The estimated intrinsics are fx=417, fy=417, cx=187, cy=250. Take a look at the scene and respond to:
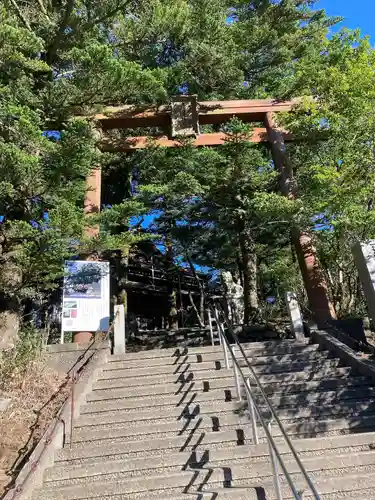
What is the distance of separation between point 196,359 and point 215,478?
2.89 m

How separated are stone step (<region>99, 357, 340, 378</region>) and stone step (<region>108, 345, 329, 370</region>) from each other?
0.21 feet

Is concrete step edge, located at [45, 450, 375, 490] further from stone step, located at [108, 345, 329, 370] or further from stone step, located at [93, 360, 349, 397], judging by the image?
stone step, located at [108, 345, 329, 370]

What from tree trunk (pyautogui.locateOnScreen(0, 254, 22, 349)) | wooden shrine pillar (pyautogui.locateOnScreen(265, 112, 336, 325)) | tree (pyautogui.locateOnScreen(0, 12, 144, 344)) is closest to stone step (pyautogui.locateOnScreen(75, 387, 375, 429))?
tree trunk (pyautogui.locateOnScreen(0, 254, 22, 349))

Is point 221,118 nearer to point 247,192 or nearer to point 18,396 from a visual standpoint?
point 247,192

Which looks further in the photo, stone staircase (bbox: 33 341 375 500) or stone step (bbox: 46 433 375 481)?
stone step (bbox: 46 433 375 481)

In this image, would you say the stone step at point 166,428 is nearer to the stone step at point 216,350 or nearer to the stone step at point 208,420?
the stone step at point 208,420

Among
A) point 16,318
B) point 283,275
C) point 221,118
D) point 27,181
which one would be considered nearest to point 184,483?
point 16,318

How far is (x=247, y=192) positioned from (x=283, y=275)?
4.56 meters

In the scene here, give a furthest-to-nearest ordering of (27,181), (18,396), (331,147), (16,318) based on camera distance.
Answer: (331,147) → (16,318) → (27,181) → (18,396)

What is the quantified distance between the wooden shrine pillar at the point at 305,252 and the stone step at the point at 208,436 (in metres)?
3.67

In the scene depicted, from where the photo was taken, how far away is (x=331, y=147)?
992 cm

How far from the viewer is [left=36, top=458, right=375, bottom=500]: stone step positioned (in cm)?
400

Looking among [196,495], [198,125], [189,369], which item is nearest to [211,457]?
[196,495]

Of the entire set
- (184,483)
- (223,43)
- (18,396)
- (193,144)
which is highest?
(223,43)
